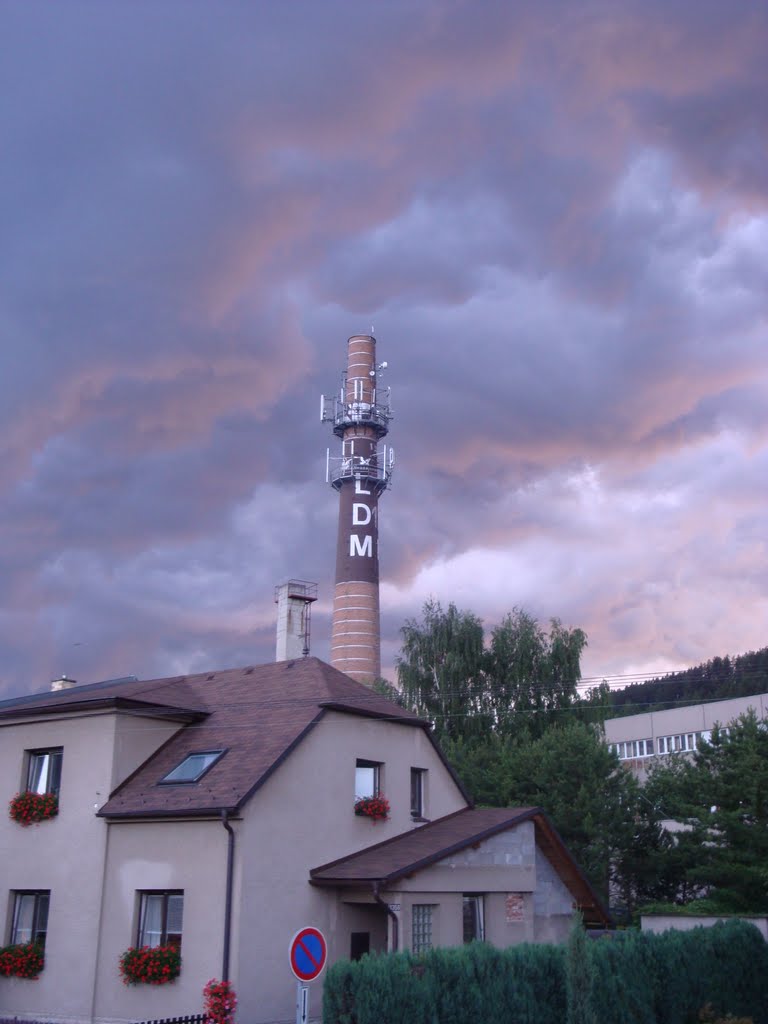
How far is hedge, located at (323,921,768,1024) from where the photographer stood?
15938 millimetres

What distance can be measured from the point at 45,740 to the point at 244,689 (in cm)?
535

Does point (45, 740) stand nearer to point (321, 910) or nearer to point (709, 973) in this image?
point (321, 910)

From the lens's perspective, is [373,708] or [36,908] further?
[373,708]

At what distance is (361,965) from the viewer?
16.1m

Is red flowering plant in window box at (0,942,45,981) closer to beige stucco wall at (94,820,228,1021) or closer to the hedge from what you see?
beige stucco wall at (94,820,228,1021)

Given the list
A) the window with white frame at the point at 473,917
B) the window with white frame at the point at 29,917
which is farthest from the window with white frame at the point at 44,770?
the window with white frame at the point at 473,917

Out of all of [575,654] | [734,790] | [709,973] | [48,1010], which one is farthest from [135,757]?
[575,654]

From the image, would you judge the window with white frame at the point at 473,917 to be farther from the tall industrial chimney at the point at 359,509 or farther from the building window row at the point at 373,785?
the tall industrial chimney at the point at 359,509

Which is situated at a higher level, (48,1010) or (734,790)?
(734,790)

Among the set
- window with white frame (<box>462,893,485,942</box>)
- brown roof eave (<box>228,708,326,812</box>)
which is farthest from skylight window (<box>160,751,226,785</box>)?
window with white frame (<box>462,893,485,942</box>)

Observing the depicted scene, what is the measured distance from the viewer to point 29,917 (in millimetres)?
24641

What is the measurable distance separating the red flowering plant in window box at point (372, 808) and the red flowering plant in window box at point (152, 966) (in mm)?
5525

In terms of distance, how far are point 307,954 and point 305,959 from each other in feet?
0.22

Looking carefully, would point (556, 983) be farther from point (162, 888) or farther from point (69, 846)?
point (69, 846)
